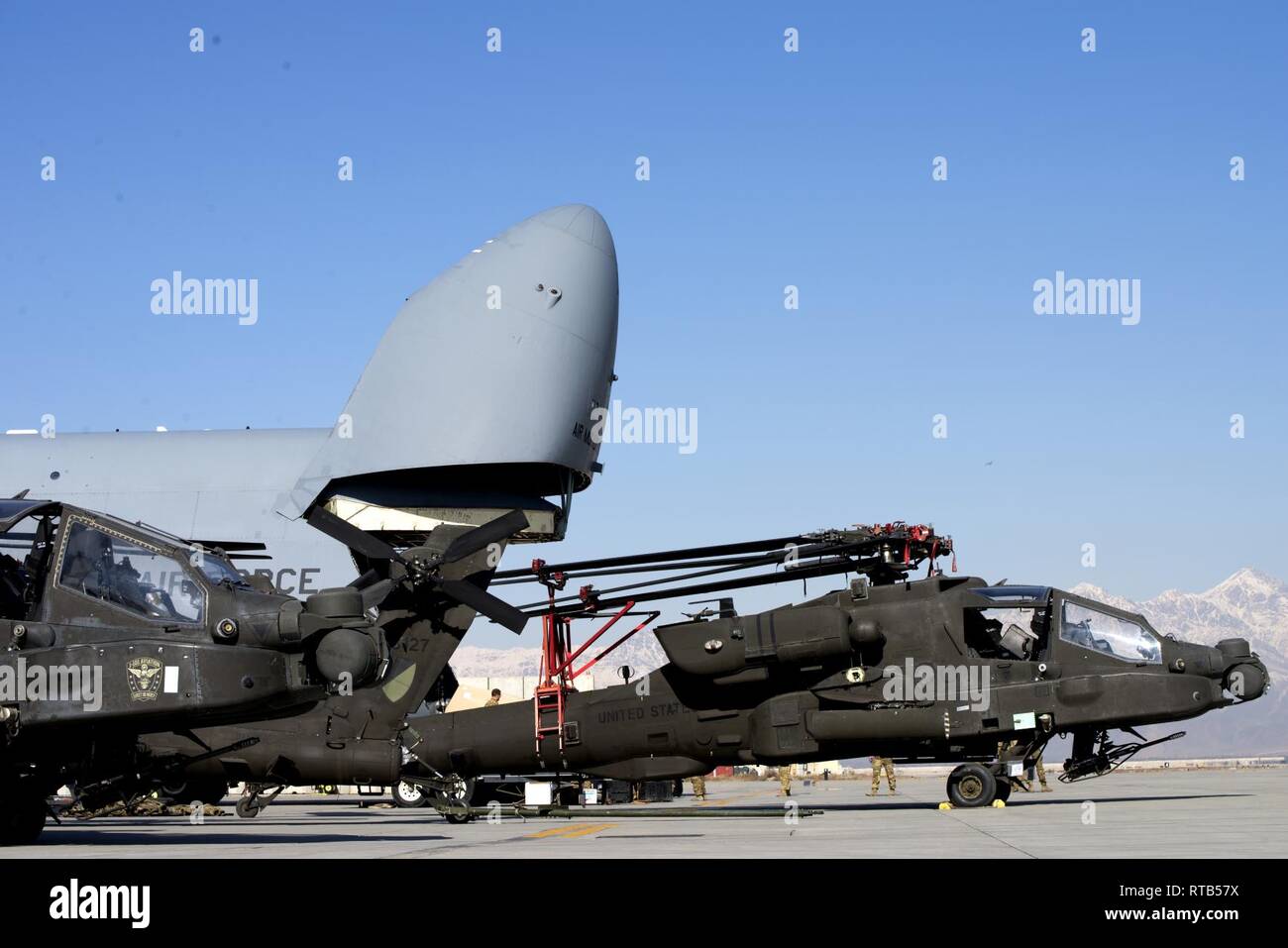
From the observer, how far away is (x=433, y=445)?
32.8 meters

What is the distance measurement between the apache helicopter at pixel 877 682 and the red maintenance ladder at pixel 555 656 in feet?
0.12

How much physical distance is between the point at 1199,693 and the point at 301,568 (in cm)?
2083

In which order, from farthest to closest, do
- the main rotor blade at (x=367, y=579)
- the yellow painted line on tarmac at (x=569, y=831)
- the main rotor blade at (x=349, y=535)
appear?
the main rotor blade at (x=367, y=579)
the main rotor blade at (x=349, y=535)
the yellow painted line on tarmac at (x=569, y=831)

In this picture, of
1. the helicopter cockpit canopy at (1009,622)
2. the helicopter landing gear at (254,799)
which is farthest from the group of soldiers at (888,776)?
the helicopter landing gear at (254,799)

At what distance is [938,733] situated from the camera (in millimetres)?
20844

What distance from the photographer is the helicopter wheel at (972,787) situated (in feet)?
68.5

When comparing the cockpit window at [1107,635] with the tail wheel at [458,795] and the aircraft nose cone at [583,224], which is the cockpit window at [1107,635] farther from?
the aircraft nose cone at [583,224]

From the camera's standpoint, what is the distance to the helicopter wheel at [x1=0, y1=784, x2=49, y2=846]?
1352cm

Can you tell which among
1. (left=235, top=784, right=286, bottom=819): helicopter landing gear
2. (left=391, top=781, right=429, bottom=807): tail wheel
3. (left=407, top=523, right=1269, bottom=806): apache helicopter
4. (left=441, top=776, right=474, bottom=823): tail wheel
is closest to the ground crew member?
(left=407, top=523, right=1269, bottom=806): apache helicopter

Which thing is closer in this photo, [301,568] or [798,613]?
[798,613]

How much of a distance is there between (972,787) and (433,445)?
54.0ft
